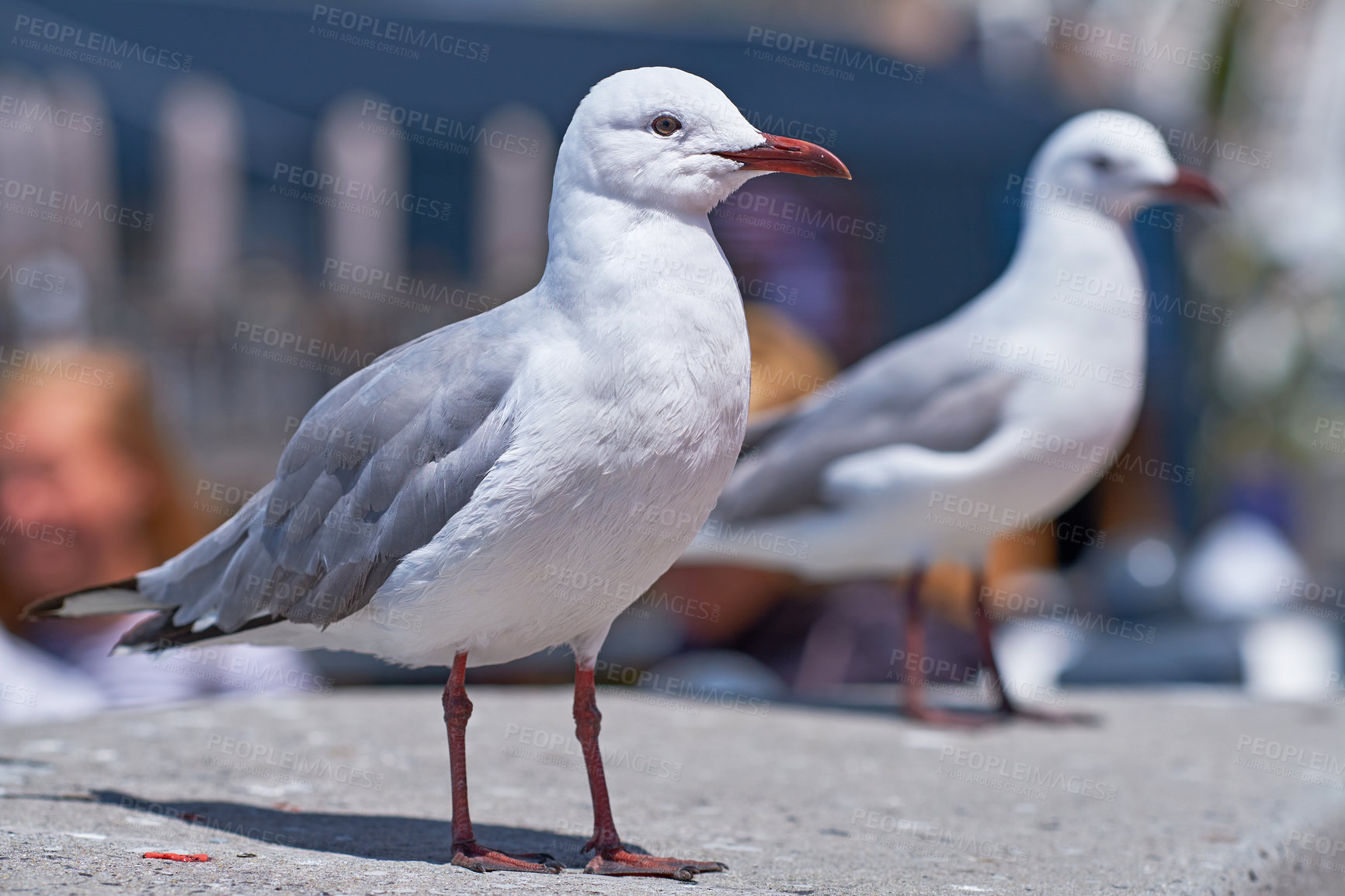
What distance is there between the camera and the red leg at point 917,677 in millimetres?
5207

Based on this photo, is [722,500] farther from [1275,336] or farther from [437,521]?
[1275,336]

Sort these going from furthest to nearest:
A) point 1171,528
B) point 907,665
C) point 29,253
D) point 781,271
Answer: point 1171,528, point 781,271, point 29,253, point 907,665

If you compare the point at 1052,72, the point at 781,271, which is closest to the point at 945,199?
the point at 781,271

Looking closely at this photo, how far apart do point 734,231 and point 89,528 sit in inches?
208

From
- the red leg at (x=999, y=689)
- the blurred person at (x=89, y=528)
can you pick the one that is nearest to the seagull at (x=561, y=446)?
the red leg at (x=999, y=689)

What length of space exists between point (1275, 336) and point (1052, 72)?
17.8ft

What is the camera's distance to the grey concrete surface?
290cm

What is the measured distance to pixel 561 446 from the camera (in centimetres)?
277

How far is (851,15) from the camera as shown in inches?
592

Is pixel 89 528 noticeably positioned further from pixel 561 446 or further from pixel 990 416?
pixel 561 446

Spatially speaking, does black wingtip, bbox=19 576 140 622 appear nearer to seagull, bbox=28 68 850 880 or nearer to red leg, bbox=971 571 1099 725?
seagull, bbox=28 68 850 880

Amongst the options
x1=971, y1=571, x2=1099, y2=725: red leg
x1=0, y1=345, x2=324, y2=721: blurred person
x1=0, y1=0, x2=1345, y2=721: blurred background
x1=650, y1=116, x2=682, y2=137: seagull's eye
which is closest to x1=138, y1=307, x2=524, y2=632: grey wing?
x1=650, y1=116, x2=682, y2=137: seagull's eye

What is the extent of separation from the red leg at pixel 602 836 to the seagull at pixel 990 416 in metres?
2.31

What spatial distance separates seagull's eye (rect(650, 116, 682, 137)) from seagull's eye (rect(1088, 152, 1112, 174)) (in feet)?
9.34
